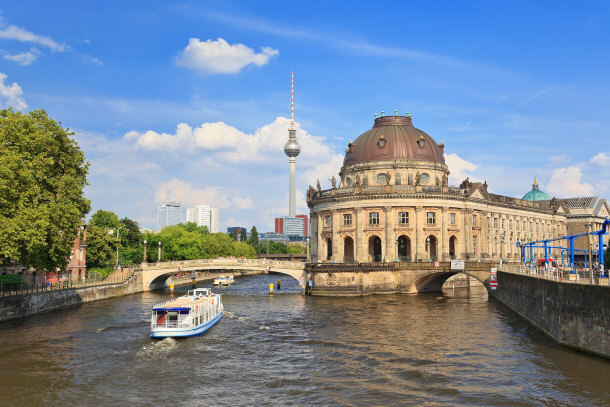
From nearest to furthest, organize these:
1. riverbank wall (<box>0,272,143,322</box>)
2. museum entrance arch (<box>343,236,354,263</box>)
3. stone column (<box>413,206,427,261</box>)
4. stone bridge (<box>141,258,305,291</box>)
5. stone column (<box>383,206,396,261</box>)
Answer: riverbank wall (<box>0,272,143,322</box>), stone bridge (<box>141,258,305,291</box>), stone column (<box>383,206,396,261</box>), stone column (<box>413,206,427,261</box>), museum entrance arch (<box>343,236,354,263</box>)

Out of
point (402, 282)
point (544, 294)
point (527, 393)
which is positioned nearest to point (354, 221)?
point (402, 282)

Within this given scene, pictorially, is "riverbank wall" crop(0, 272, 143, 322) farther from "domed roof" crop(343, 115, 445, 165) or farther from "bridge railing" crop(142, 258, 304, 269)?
"domed roof" crop(343, 115, 445, 165)

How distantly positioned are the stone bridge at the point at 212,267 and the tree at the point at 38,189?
3483 cm

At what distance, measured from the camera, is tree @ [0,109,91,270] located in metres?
55.9

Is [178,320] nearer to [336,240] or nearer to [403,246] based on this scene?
[336,240]

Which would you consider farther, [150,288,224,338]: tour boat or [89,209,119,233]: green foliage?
[89,209,119,233]: green foliage

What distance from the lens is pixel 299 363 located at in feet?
147

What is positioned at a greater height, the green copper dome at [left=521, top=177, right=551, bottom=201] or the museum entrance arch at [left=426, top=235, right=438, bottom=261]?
the green copper dome at [left=521, top=177, right=551, bottom=201]

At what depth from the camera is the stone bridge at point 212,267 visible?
328 ft

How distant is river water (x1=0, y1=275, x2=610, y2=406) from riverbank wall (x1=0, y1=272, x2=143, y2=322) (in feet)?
6.84

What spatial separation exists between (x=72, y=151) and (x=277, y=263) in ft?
140

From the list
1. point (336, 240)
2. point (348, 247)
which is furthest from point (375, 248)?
point (336, 240)

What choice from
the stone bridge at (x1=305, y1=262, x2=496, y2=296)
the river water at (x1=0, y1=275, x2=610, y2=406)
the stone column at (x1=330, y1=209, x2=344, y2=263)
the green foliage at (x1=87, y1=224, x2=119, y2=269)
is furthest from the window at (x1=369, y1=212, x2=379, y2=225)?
the green foliage at (x1=87, y1=224, x2=119, y2=269)

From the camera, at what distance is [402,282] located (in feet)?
318
